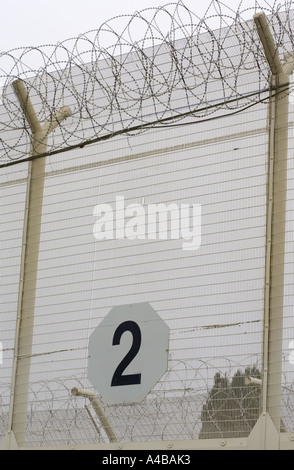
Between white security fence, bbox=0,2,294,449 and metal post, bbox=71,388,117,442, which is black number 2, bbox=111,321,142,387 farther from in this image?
metal post, bbox=71,388,117,442

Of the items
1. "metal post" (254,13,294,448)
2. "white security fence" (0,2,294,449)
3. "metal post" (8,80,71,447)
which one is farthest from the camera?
"metal post" (8,80,71,447)

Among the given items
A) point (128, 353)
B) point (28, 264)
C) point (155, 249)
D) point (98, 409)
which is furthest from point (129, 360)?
point (28, 264)

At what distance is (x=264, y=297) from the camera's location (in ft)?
19.9

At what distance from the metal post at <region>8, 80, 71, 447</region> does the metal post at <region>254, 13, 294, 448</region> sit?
154 centimetres

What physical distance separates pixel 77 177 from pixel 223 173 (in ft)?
3.73

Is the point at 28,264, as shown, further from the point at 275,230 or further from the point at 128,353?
the point at 275,230

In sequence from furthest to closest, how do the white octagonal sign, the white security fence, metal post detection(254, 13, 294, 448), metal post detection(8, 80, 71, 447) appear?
metal post detection(8, 80, 71, 447)
the white octagonal sign
the white security fence
metal post detection(254, 13, 294, 448)

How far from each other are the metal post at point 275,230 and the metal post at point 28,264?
5.06 ft

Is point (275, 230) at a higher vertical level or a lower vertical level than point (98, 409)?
higher

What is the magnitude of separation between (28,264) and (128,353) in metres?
1.05

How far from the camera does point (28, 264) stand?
7.21 meters

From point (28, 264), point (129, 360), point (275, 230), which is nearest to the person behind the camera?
point (275, 230)

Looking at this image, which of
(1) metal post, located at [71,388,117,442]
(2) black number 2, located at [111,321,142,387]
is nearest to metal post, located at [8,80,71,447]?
(1) metal post, located at [71,388,117,442]

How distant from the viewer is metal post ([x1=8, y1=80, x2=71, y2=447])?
696 centimetres
